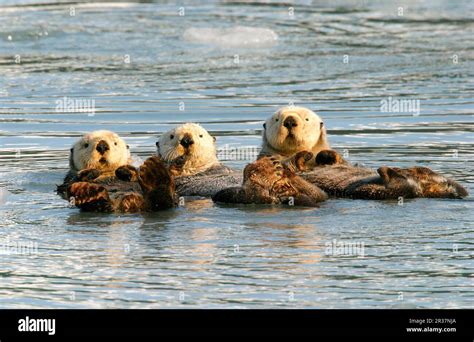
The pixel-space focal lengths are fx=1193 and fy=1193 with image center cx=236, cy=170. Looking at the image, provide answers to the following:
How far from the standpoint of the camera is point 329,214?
8031 mm

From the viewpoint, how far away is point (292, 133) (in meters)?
9.80

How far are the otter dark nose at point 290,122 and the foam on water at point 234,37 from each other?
27.8 ft

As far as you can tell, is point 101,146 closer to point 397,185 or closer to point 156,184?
point 156,184

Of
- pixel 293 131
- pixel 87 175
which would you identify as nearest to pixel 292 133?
pixel 293 131

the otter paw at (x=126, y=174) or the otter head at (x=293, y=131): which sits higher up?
the otter head at (x=293, y=131)

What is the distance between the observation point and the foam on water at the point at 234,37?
18.3 meters

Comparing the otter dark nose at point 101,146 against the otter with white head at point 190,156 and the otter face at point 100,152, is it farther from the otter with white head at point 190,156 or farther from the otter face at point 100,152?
the otter with white head at point 190,156

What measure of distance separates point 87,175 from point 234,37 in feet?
31.6

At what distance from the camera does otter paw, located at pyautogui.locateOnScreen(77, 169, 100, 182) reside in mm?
9109

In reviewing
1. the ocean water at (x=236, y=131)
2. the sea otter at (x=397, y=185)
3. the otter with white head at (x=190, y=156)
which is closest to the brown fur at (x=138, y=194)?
the ocean water at (x=236, y=131)

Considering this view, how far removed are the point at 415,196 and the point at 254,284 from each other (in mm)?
2560
